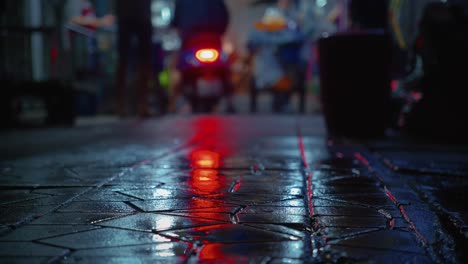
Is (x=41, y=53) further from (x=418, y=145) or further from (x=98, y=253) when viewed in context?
(x=98, y=253)

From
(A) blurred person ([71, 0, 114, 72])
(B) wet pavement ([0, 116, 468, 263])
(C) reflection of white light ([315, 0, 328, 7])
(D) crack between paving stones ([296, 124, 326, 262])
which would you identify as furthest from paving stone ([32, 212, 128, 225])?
(C) reflection of white light ([315, 0, 328, 7])

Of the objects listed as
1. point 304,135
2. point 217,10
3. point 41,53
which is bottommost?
point 304,135

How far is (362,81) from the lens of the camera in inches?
275

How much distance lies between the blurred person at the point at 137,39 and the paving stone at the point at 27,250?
10.1 m

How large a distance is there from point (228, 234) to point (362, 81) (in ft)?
17.0

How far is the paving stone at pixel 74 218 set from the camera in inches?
92.6

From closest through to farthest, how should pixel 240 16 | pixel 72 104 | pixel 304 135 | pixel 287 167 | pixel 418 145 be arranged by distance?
pixel 287 167, pixel 418 145, pixel 304 135, pixel 72 104, pixel 240 16

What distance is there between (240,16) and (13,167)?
23.4 m

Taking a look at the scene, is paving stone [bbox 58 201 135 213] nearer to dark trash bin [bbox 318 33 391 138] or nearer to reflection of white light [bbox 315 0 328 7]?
dark trash bin [bbox 318 33 391 138]

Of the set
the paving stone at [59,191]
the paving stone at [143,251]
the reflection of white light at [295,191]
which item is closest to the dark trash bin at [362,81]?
the reflection of white light at [295,191]

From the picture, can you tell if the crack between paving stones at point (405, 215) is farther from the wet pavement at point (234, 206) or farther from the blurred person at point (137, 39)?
the blurred person at point (137, 39)

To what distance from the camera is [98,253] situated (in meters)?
1.88

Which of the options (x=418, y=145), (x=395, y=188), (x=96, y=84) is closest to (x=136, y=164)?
(x=395, y=188)

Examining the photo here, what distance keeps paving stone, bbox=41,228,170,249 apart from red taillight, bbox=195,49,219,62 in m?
9.01
